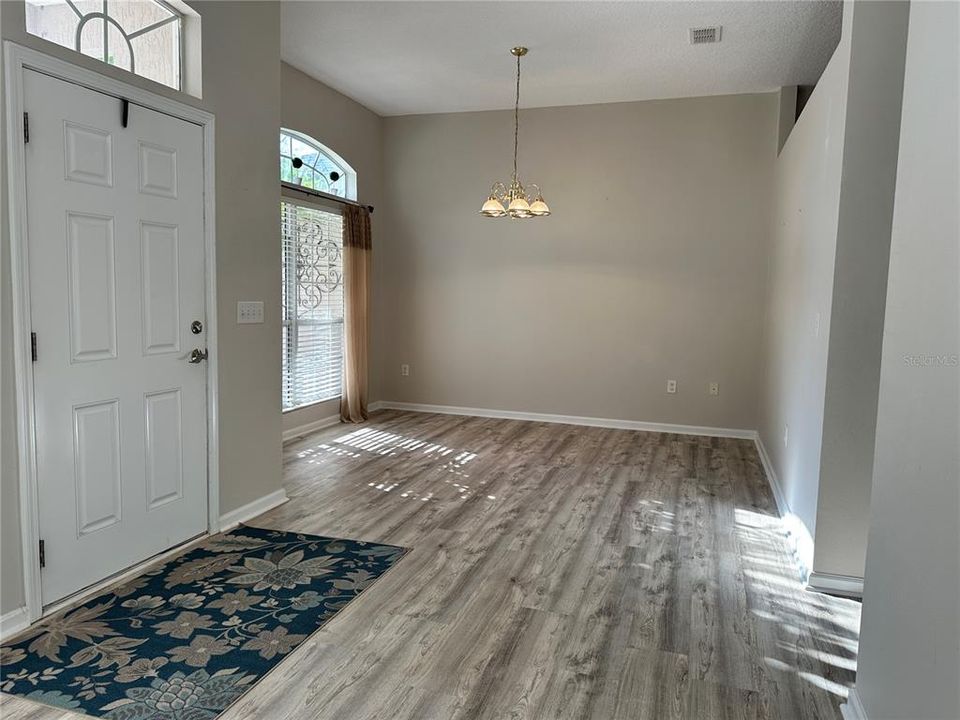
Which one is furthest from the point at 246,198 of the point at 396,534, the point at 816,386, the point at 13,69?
the point at 816,386

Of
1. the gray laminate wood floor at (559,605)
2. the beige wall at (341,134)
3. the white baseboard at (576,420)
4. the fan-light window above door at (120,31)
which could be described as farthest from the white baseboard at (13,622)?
the white baseboard at (576,420)

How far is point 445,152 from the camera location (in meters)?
6.72

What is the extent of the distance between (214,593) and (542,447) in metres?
3.22

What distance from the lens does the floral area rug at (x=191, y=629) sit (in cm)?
209

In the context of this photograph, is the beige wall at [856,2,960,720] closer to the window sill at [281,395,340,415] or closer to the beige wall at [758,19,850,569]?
the beige wall at [758,19,850,569]

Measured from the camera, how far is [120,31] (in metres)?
2.82

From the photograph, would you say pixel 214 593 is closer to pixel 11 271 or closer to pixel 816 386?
pixel 11 271

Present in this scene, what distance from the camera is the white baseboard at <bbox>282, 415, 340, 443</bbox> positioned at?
5.61m

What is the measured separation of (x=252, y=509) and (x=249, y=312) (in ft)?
3.65

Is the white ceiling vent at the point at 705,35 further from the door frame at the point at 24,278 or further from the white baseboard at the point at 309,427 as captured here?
the white baseboard at the point at 309,427

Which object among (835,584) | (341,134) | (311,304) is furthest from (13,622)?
(341,134)

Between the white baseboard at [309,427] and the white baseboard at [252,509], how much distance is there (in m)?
1.52

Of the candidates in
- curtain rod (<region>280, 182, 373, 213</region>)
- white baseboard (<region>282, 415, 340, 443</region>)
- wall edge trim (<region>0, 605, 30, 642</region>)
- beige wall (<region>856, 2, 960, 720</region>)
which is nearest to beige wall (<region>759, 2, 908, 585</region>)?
beige wall (<region>856, 2, 960, 720</region>)

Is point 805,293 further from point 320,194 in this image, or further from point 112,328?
point 320,194
